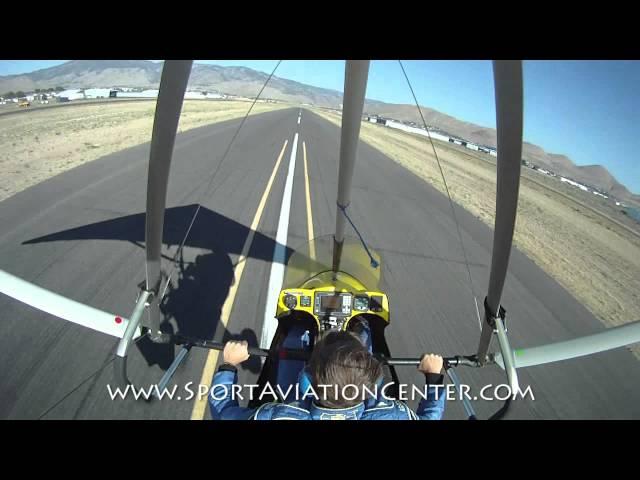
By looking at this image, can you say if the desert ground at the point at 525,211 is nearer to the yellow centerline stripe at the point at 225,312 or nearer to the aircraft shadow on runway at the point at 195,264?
the aircraft shadow on runway at the point at 195,264

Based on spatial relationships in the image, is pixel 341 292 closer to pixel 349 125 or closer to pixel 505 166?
pixel 349 125

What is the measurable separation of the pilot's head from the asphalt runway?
1.48 meters

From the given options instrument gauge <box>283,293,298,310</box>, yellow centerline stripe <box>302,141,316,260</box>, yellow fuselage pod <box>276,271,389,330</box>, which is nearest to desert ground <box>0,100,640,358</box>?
yellow fuselage pod <box>276,271,389,330</box>

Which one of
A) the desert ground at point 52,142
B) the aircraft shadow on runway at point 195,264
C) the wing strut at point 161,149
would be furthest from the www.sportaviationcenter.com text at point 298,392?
the desert ground at point 52,142

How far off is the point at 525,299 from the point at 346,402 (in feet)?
21.7

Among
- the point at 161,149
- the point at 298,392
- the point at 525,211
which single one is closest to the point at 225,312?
the point at 298,392

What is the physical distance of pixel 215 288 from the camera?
5551 millimetres

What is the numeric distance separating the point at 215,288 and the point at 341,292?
8.82 ft

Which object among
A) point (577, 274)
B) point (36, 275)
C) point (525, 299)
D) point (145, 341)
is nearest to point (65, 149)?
point (36, 275)

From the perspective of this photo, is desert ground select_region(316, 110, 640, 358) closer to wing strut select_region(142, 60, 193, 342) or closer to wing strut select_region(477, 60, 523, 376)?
wing strut select_region(477, 60, 523, 376)

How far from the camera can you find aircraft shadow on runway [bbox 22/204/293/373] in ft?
15.0

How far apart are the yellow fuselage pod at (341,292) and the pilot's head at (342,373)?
6.77ft

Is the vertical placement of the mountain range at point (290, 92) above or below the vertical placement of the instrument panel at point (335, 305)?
above

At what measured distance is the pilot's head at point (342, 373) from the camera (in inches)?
57.4
